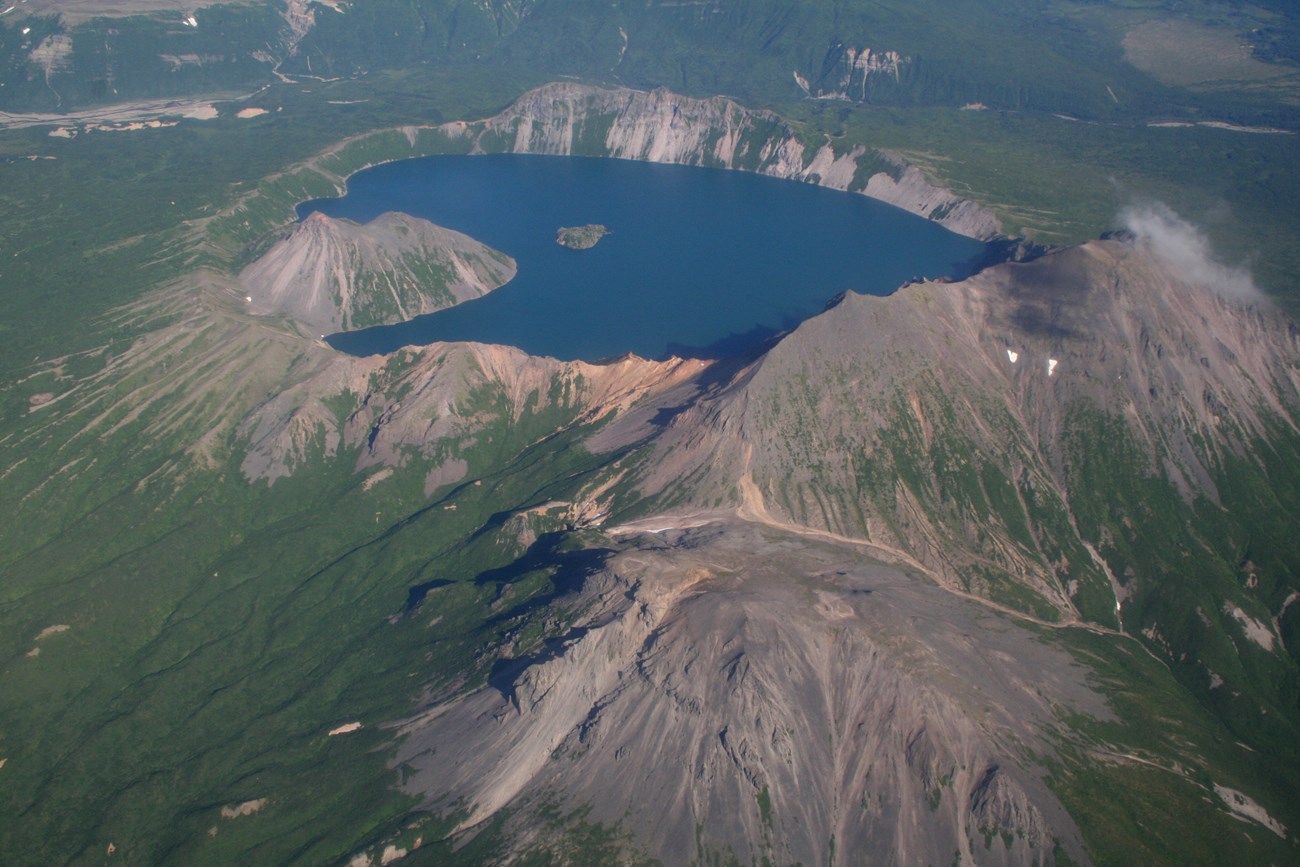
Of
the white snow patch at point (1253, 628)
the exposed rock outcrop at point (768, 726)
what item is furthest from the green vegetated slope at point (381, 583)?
the exposed rock outcrop at point (768, 726)

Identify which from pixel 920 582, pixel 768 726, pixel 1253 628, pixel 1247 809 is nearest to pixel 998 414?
pixel 920 582

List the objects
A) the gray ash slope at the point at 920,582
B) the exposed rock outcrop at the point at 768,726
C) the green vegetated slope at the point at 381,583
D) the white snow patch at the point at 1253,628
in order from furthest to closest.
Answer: the white snow patch at the point at 1253,628, the green vegetated slope at the point at 381,583, the gray ash slope at the point at 920,582, the exposed rock outcrop at the point at 768,726

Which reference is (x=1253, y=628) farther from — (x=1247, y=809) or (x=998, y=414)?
(x=998, y=414)

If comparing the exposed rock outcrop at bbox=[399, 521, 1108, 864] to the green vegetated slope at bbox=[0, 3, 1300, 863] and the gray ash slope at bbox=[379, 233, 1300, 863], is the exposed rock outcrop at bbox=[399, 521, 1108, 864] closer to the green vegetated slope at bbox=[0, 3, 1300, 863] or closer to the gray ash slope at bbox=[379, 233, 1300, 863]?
the gray ash slope at bbox=[379, 233, 1300, 863]

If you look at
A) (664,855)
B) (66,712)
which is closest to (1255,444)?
(664,855)

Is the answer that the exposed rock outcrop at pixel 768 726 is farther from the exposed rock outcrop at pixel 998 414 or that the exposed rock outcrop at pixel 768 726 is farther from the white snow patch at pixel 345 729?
the exposed rock outcrop at pixel 998 414

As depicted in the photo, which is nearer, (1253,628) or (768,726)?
(768,726)

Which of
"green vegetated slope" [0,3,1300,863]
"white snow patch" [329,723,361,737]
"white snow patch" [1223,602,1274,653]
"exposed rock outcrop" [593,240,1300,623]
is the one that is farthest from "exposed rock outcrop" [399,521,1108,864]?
"white snow patch" [1223,602,1274,653]
